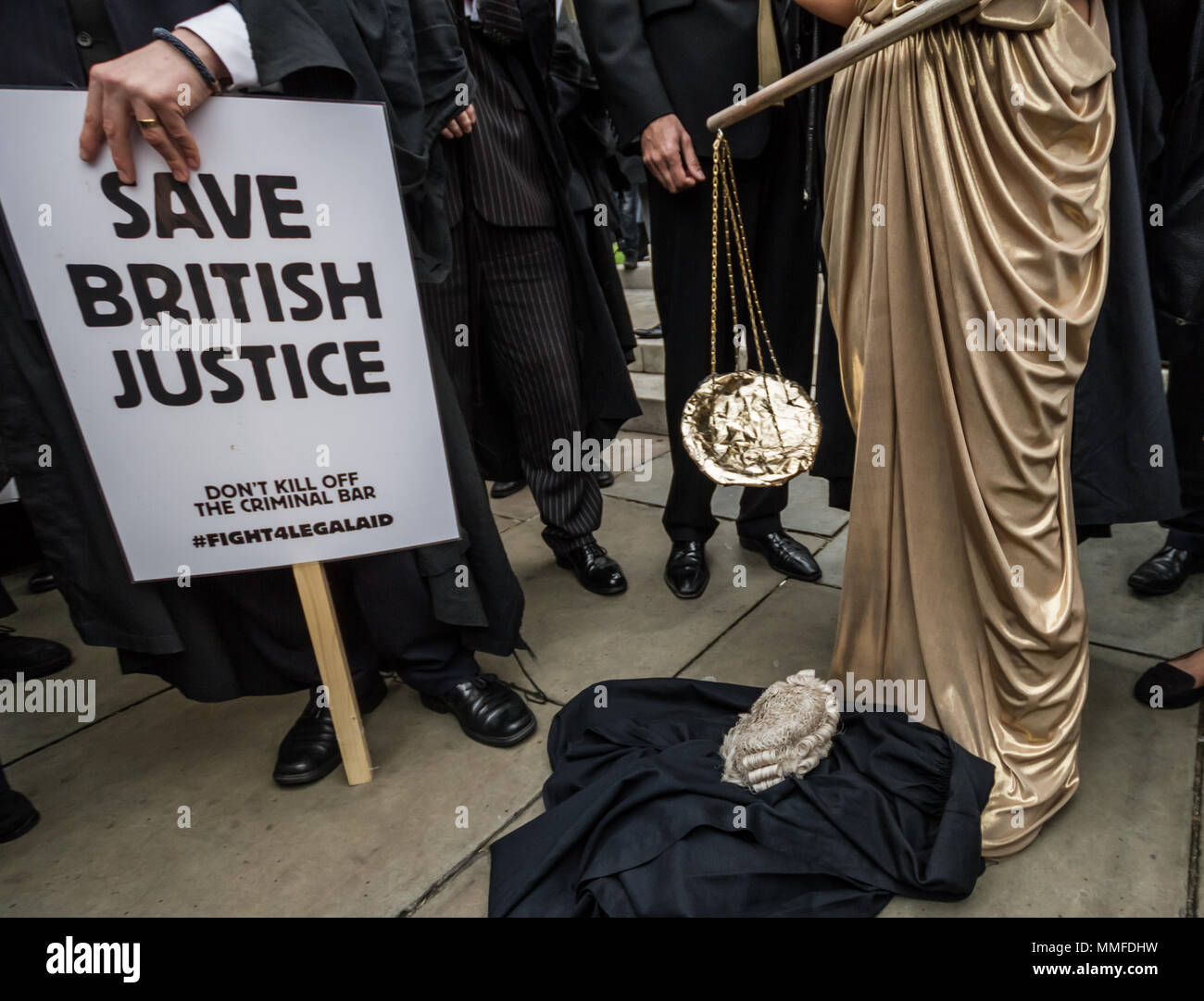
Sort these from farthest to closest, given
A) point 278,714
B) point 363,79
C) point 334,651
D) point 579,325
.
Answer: point 579,325
point 278,714
point 334,651
point 363,79

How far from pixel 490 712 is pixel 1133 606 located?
1.73m

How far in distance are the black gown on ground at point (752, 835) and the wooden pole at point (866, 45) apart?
1176mm

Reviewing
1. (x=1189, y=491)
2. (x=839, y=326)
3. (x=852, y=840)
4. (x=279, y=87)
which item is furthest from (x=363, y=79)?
(x=1189, y=491)

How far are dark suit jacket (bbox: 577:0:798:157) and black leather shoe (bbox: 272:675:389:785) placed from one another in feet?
5.50

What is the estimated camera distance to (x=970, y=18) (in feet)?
3.80

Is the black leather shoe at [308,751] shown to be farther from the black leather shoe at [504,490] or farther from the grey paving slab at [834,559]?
the black leather shoe at [504,490]

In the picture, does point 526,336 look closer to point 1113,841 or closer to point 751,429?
point 751,429

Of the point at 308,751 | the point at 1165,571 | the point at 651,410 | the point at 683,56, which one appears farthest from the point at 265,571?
the point at 651,410

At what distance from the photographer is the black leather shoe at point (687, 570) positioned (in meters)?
2.22

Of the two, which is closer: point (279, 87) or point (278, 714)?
point (279, 87)

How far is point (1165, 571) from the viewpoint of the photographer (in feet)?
6.57

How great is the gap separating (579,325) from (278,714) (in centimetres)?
142

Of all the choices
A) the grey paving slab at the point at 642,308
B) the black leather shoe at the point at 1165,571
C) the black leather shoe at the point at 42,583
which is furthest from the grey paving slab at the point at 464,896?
the grey paving slab at the point at 642,308
